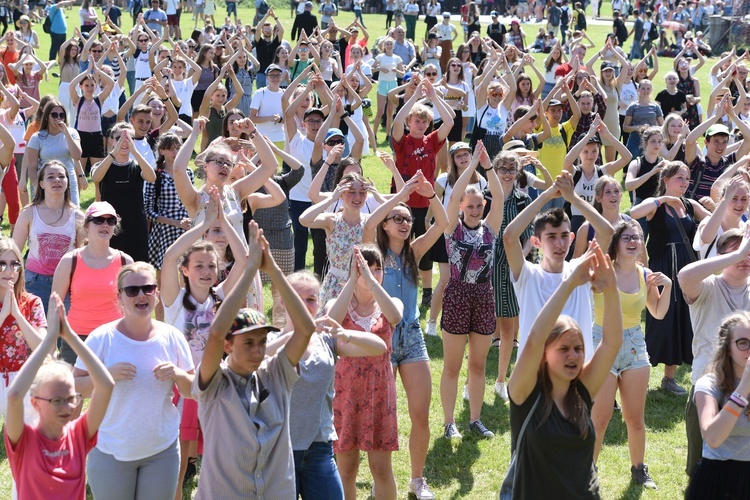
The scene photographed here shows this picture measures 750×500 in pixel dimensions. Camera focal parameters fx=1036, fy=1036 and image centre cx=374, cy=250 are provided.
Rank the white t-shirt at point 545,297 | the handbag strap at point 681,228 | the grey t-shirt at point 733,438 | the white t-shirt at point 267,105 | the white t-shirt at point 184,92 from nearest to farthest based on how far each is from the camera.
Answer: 1. the grey t-shirt at point 733,438
2. the white t-shirt at point 545,297
3. the handbag strap at point 681,228
4. the white t-shirt at point 267,105
5. the white t-shirt at point 184,92

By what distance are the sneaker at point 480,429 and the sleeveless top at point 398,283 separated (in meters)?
1.47

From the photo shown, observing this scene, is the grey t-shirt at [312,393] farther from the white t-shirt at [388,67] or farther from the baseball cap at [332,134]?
the white t-shirt at [388,67]

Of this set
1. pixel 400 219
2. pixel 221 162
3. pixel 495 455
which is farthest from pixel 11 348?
pixel 495 455

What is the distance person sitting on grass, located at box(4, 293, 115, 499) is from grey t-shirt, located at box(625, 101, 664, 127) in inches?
500

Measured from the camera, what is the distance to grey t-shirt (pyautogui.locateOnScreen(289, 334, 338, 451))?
5.17 metres

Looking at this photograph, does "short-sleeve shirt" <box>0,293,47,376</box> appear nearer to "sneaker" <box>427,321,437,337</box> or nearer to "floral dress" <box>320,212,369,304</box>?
"floral dress" <box>320,212,369,304</box>

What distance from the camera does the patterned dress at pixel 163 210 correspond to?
916 cm

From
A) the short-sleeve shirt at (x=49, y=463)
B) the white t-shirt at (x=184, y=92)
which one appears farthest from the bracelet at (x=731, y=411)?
the white t-shirt at (x=184, y=92)

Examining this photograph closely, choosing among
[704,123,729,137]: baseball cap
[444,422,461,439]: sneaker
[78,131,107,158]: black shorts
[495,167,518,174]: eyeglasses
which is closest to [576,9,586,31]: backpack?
[78,131,107,158]: black shorts

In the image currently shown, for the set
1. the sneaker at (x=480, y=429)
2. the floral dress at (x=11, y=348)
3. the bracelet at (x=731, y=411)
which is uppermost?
the bracelet at (x=731, y=411)

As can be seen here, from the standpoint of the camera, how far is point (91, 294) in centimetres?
684

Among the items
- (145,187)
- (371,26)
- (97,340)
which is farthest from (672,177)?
(371,26)

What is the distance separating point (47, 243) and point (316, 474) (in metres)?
3.56

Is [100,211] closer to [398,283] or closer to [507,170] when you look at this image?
[398,283]
